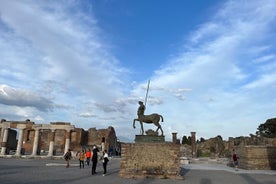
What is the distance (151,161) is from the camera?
13.4 metres

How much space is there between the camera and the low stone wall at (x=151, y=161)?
1320 centimetres

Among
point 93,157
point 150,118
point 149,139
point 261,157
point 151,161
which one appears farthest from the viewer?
point 261,157

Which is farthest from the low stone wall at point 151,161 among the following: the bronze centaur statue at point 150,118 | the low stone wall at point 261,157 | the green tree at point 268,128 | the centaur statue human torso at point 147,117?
the green tree at point 268,128

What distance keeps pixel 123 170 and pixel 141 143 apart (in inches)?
66.1

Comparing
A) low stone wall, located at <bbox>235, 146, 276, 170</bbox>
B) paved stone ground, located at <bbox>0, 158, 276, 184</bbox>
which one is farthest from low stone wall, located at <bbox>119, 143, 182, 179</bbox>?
low stone wall, located at <bbox>235, 146, 276, 170</bbox>

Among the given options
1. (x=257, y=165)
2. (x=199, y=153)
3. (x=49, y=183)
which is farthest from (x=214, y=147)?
(x=49, y=183)

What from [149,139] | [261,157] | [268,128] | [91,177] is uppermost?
[268,128]

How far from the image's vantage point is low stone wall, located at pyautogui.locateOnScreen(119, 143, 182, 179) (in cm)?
1320

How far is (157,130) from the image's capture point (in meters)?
14.2

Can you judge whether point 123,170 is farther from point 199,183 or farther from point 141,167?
point 199,183

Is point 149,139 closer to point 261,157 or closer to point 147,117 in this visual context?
point 147,117

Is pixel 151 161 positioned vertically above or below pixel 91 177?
above

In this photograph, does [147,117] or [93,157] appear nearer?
[93,157]

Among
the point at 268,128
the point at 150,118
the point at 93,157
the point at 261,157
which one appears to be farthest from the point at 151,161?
the point at 268,128
